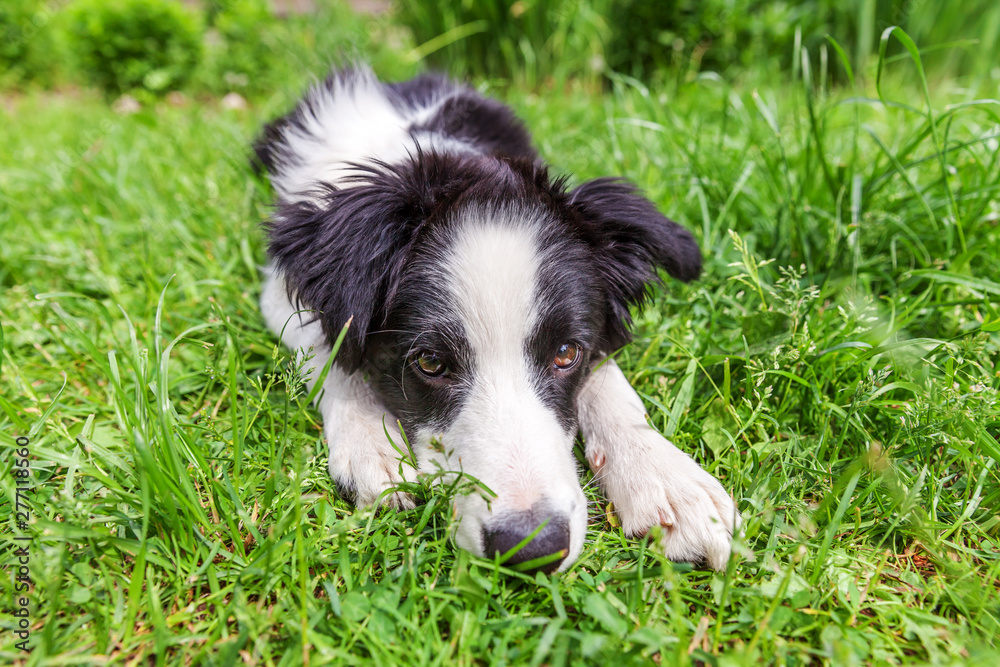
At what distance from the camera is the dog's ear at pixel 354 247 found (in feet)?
5.98

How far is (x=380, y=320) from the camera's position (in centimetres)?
196

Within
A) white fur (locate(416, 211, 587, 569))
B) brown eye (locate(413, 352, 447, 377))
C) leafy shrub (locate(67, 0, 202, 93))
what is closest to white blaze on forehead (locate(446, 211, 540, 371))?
white fur (locate(416, 211, 587, 569))

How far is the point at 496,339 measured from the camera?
1755 mm

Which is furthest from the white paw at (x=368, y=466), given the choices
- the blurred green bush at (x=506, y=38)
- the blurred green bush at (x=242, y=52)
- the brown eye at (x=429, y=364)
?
the blurred green bush at (x=242, y=52)

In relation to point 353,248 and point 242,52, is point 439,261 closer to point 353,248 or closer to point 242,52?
point 353,248

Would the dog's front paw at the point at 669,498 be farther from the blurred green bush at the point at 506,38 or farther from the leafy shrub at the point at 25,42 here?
the leafy shrub at the point at 25,42

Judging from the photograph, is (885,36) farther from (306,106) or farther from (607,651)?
(306,106)

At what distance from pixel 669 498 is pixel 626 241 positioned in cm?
90

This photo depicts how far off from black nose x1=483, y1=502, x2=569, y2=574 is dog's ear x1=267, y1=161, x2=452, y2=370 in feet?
2.42

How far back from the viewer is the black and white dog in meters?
1.58

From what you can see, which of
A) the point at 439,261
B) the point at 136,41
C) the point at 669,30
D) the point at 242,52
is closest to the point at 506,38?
the point at 669,30

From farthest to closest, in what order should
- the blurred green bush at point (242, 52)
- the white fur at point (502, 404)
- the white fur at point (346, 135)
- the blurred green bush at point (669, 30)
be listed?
the blurred green bush at point (242, 52) < the blurred green bush at point (669, 30) < the white fur at point (346, 135) < the white fur at point (502, 404)

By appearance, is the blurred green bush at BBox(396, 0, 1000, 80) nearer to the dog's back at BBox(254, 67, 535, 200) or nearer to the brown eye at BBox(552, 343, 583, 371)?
the dog's back at BBox(254, 67, 535, 200)

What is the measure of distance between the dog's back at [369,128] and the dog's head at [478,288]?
53 cm
